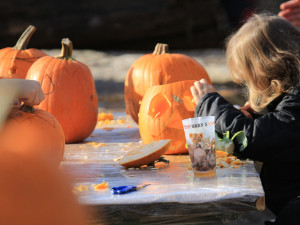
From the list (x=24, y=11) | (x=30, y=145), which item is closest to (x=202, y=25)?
(x=24, y=11)

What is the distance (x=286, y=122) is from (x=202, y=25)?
20.1ft

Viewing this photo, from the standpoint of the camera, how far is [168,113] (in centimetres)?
198

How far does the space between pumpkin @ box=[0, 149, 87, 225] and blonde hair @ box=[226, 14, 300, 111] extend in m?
1.61

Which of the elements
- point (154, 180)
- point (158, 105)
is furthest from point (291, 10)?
point (154, 180)

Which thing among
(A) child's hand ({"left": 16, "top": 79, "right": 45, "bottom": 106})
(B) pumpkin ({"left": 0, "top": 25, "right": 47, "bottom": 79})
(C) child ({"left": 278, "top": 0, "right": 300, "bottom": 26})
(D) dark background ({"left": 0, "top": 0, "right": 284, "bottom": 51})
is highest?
(C) child ({"left": 278, "top": 0, "right": 300, "bottom": 26})

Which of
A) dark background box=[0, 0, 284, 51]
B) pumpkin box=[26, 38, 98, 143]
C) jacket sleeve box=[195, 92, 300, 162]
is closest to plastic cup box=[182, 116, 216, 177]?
jacket sleeve box=[195, 92, 300, 162]

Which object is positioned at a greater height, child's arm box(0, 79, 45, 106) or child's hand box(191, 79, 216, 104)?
child's arm box(0, 79, 45, 106)

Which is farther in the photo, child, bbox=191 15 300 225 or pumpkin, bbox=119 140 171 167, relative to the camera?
child, bbox=191 15 300 225

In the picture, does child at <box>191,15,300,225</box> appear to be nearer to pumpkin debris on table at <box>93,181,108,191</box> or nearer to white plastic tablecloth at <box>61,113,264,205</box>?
white plastic tablecloth at <box>61,113,264,205</box>

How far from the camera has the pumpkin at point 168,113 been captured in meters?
1.97

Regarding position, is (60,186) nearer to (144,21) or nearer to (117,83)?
(117,83)

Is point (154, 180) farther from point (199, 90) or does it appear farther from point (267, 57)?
point (267, 57)

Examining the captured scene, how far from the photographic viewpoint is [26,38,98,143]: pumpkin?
7.29 feet

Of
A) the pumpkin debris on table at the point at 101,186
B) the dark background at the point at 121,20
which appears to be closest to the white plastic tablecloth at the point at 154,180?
the pumpkin debris on table at the point at 101,186
